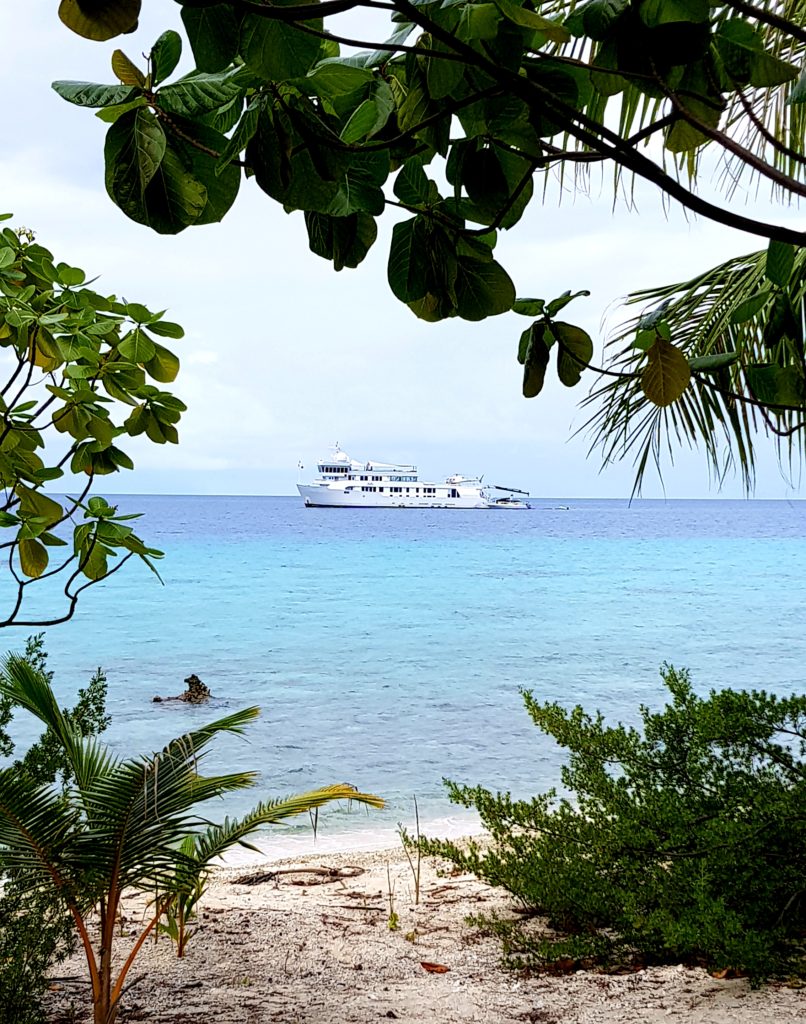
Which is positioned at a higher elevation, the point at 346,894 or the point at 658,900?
the point at 658,900

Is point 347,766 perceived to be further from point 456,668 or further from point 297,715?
point 456,668

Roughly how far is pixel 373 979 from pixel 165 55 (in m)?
2.89

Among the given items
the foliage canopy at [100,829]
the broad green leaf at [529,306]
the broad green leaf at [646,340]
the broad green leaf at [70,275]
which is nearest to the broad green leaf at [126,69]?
A: the broad green leaf at [529,306]

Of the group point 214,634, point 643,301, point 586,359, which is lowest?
point 214,634

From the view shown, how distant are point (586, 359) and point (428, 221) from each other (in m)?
0.27

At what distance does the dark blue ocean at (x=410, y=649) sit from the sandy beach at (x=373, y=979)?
2.09 m

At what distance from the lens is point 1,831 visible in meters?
2.24

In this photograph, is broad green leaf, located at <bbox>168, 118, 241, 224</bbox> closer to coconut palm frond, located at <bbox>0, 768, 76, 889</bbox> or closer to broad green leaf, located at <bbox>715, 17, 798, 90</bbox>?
broad green leaf, located at <bbox>715, 17, 798, 90</bbox>

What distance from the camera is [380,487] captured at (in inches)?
2422

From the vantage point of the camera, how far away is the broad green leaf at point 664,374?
2.88ft

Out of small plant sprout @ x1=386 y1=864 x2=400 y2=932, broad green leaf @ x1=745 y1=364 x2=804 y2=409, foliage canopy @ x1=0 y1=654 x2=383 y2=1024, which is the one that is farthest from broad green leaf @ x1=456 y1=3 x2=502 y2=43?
small plant sprout @ x1=386 y1=864 x2=400 y2=932

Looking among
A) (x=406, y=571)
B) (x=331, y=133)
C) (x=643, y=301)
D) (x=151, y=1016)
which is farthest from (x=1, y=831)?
(x=406, y=571)

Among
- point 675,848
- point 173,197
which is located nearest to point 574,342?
point 173,197

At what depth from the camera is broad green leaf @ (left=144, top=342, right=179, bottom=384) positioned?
→ 1844 millimetres
